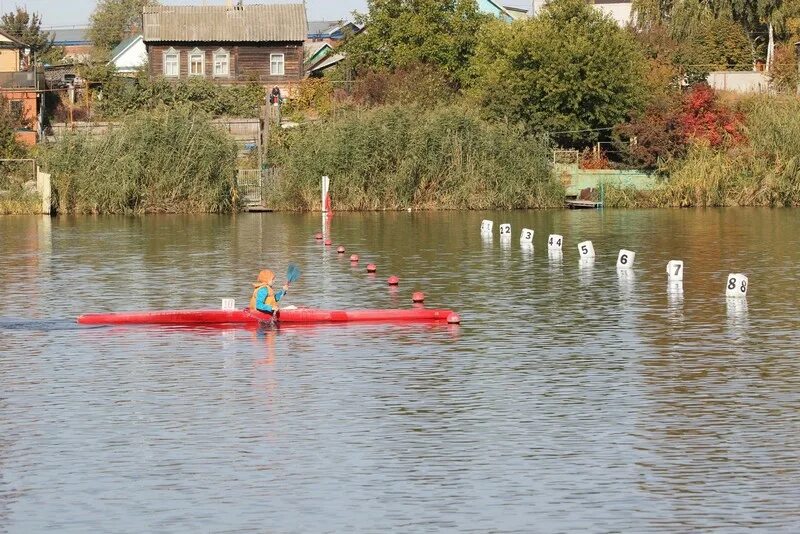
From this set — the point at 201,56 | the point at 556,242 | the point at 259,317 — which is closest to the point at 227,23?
the point at 201,56

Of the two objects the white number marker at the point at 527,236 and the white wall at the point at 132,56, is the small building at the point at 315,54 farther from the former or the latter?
the white number marker at the point at 527,236

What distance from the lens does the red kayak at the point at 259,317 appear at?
93.5ft

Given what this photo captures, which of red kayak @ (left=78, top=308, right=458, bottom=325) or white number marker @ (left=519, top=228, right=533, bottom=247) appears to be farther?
white number marker @ (left=519, top=228, right=533, bottom=247)

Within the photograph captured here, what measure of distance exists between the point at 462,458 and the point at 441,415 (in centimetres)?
256

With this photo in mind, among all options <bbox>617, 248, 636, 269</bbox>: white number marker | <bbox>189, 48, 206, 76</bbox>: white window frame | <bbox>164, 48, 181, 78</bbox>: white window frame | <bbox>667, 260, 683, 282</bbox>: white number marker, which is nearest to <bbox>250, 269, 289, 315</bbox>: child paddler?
<bbox>667, 260, 683, 282</bbox>: white number marker

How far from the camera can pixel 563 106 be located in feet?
260

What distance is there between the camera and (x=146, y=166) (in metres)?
68.2

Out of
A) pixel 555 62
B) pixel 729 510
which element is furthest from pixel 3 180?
pixel 729 510

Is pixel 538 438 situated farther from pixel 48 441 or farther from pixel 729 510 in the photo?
pixel 48 441

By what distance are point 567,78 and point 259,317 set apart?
52.8 meters

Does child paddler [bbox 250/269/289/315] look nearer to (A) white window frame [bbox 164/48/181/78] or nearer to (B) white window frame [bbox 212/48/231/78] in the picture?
(B) white window frame [bbox 212/48/231/78]

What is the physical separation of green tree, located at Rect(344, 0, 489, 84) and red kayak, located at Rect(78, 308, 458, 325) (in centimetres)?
7225

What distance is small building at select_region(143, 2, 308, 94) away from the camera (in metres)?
110

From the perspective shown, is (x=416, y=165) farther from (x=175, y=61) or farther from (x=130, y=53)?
(x=130, y=53)
